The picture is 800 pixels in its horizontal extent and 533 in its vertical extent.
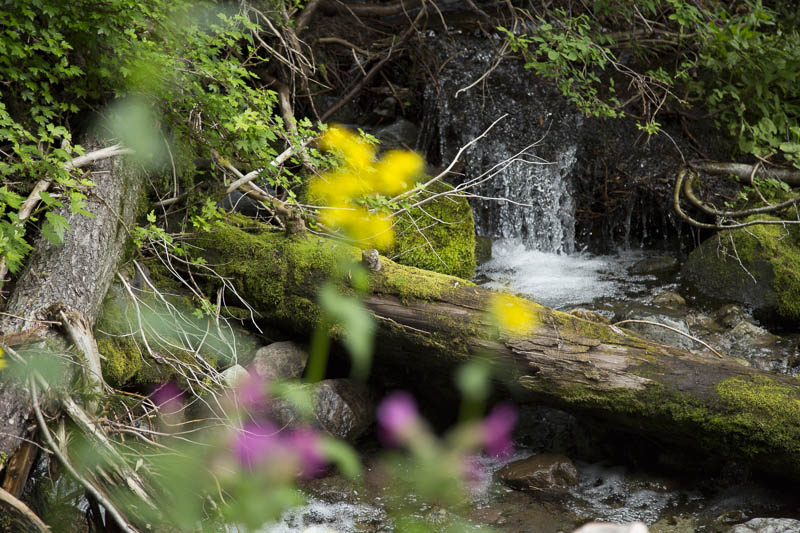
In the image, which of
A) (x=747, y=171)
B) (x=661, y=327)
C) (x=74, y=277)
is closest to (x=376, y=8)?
(x=747, y=171)

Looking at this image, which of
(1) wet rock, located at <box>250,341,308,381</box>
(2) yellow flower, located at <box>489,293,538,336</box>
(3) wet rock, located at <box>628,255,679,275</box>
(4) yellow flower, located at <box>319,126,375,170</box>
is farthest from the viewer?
(3) wet rock, located at <box>628,255,679,275</box>

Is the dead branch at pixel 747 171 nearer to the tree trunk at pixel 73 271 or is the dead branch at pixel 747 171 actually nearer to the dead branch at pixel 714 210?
the dead branch at pixel 714 210

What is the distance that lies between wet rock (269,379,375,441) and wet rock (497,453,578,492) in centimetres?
82

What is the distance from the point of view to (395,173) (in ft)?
11.6

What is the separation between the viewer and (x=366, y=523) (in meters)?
2.94

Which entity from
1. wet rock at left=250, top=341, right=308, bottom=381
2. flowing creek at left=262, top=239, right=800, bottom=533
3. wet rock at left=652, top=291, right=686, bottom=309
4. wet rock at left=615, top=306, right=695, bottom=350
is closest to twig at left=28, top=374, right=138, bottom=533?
flowing creek at left=262, top=239, right=800, bottom=533

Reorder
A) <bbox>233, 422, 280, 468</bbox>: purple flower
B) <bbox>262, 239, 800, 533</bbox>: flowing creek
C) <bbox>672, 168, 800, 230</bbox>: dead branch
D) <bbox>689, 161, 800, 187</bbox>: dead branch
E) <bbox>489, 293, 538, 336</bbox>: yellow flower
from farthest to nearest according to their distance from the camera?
1. <bbox>689, 161, 800, 187</bbox>: dead branch
2. <bbox>672, 168, 800, 230</bbox>: dead branch
3. <bbox>489, 293, 538, 336</bbox>: yellow flower
4. <bbox>262, 239, 800, 533</bbox>: flowing creek
5. <bbox>233, 422, 280, 468</bbox>: purple flower

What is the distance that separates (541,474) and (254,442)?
1439mm

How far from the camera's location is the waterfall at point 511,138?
6918mm

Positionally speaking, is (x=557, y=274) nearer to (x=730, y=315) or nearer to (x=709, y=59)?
A: (x=730, y=315)

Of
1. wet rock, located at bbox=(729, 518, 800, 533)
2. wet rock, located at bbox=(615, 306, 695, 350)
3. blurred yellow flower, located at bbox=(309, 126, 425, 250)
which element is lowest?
wet rock, located at bbox=(729, 518, 800, 533)

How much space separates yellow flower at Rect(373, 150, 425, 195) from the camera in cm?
341

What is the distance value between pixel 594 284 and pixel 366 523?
3.64 m

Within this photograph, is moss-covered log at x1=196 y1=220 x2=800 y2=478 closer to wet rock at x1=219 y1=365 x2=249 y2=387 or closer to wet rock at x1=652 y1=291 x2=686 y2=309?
wet rock at x1=219 y1=365 x2=249 y2=387
